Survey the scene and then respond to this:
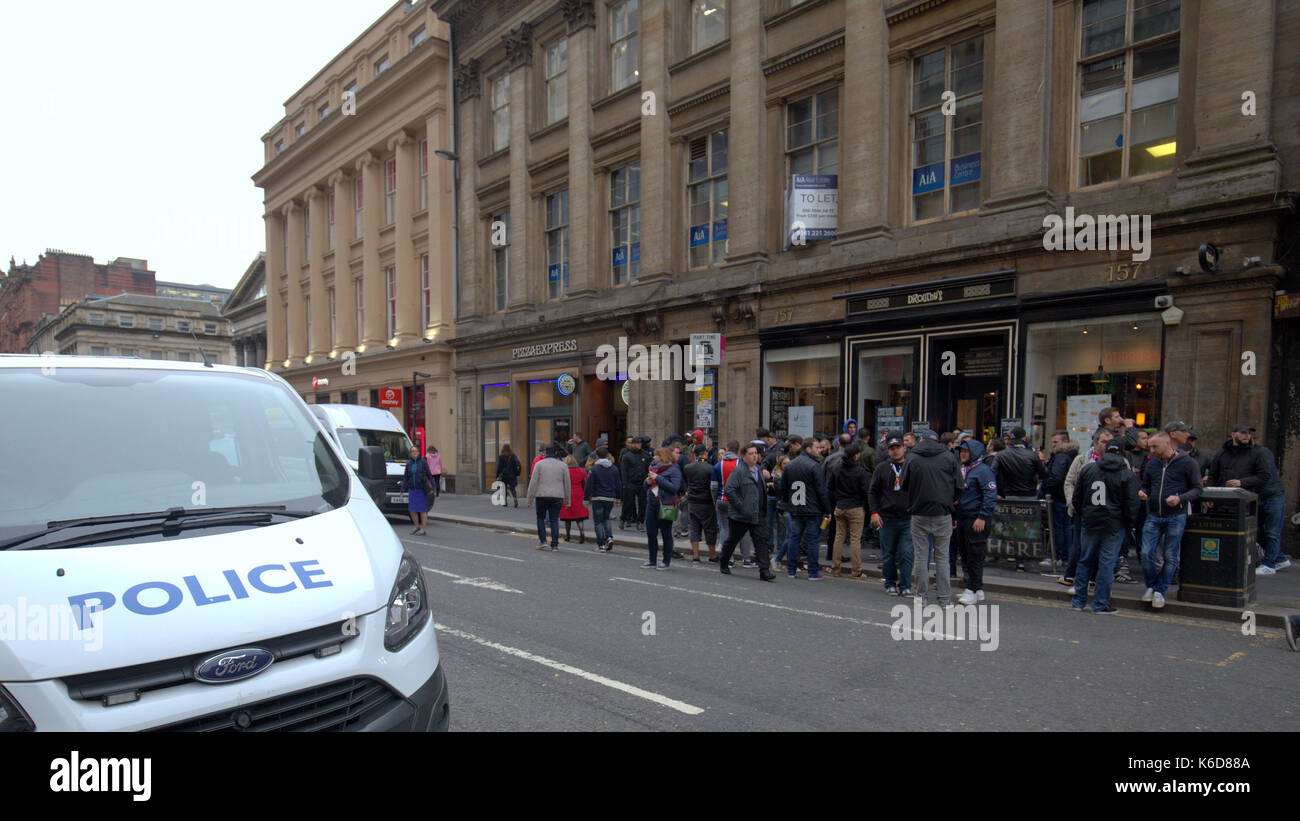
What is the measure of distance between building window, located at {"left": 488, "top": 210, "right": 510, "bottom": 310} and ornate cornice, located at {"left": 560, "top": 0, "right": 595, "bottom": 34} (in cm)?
646

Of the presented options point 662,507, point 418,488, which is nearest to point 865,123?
point 662,507

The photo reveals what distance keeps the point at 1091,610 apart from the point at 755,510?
4021 millimetres

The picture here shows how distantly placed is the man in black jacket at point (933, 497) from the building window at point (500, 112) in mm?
21137

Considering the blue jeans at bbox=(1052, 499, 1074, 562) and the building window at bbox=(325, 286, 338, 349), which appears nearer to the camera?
the blue jeans at bbox=(1052, 499, 1074, 562)

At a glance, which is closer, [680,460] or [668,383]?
[680,460]

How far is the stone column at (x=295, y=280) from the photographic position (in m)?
39.7

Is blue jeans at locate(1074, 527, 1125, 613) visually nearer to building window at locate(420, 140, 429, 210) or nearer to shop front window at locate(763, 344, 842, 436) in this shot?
shop front window at locate(763, 344, 842, 436)

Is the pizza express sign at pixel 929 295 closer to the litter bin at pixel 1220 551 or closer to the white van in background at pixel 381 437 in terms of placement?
the litter bin at pixel 1220 551

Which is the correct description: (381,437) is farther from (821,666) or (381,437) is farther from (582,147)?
(821,666)

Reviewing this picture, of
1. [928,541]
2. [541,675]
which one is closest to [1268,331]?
[928,541]

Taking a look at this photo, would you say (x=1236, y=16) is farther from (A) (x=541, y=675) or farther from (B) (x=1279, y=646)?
(A) (x=541, y=675)

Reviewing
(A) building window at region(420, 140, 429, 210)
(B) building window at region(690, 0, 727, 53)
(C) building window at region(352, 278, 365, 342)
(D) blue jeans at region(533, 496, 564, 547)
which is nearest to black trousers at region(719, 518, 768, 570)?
(D) blue jeans at region(533, 496, 564, 547)

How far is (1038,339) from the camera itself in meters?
13.1

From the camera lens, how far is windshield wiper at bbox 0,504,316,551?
2.84 meters
